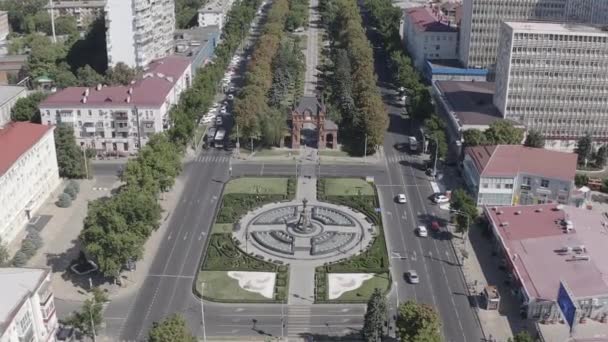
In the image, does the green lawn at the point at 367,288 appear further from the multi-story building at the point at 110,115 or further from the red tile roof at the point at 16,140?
the multi-story building at the point at 110,115

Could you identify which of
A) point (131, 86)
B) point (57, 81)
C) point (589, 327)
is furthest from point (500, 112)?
point (57, 81)

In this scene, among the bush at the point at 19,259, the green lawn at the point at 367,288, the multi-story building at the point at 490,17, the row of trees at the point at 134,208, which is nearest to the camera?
the row of trees at the point at 134,208

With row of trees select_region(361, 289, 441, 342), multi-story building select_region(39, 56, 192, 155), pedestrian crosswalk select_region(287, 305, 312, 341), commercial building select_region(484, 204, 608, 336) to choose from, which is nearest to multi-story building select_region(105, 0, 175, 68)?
multi-story building select_region(39, 56, 192, 155)

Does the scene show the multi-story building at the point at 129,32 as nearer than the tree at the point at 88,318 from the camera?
No

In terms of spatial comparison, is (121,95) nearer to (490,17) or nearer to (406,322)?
(406,322)

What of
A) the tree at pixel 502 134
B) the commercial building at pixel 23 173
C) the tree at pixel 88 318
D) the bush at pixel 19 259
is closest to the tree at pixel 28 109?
the commercial building at pixel 23 173

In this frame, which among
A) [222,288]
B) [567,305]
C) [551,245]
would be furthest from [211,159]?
[567,305]

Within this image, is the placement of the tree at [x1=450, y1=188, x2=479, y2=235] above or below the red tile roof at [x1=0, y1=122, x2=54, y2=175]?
below

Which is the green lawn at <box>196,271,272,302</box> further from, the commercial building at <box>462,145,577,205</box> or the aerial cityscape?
the commercial building at <box>462,145,577,205</box>
